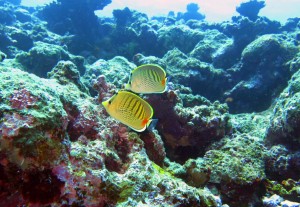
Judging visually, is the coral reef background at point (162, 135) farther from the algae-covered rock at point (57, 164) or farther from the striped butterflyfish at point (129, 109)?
the striped butterflyfish at point (129, 109)

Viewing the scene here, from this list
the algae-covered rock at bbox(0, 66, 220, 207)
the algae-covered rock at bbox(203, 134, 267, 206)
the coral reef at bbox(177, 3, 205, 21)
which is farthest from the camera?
the coral reef at bbox(177, 3, 205, 21)

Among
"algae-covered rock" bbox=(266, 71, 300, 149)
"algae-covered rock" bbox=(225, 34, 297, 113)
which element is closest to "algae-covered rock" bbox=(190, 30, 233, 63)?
"algae-covered rock" bbox=(225, 34, 297, 113)

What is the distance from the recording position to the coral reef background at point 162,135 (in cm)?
217

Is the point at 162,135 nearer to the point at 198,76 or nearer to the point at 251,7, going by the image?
the point at 198,76

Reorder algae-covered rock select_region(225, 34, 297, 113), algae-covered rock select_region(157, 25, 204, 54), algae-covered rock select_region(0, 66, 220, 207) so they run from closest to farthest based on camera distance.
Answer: algae-covered rock select_region(0, 66, 220, 207) < algae-covered rock select_region(225, 34, 297, 113) < algae-covered rock select_region(157, 25, 204, 54)

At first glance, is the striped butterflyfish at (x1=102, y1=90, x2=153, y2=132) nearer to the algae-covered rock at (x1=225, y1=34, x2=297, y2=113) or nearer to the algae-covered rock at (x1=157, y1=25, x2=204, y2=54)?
the algae-covered rock at (x1=225, y1=34, x2=297, y2=113)

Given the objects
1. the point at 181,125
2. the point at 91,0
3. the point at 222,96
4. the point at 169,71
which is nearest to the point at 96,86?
the point at 181,125

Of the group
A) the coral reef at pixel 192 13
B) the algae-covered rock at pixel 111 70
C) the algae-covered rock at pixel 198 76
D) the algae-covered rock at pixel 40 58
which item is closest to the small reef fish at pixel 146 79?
the algae-covered rock at pixel 111 70

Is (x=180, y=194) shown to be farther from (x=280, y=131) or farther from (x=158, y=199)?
(x=280, y=131)

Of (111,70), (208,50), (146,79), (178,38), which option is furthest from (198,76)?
(146,79)

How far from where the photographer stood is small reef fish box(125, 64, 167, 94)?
8.63 feet

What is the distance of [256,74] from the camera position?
10406mm

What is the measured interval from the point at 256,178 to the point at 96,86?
126 inches

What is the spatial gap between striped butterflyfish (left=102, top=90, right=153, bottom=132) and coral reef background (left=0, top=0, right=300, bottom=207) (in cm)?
57
